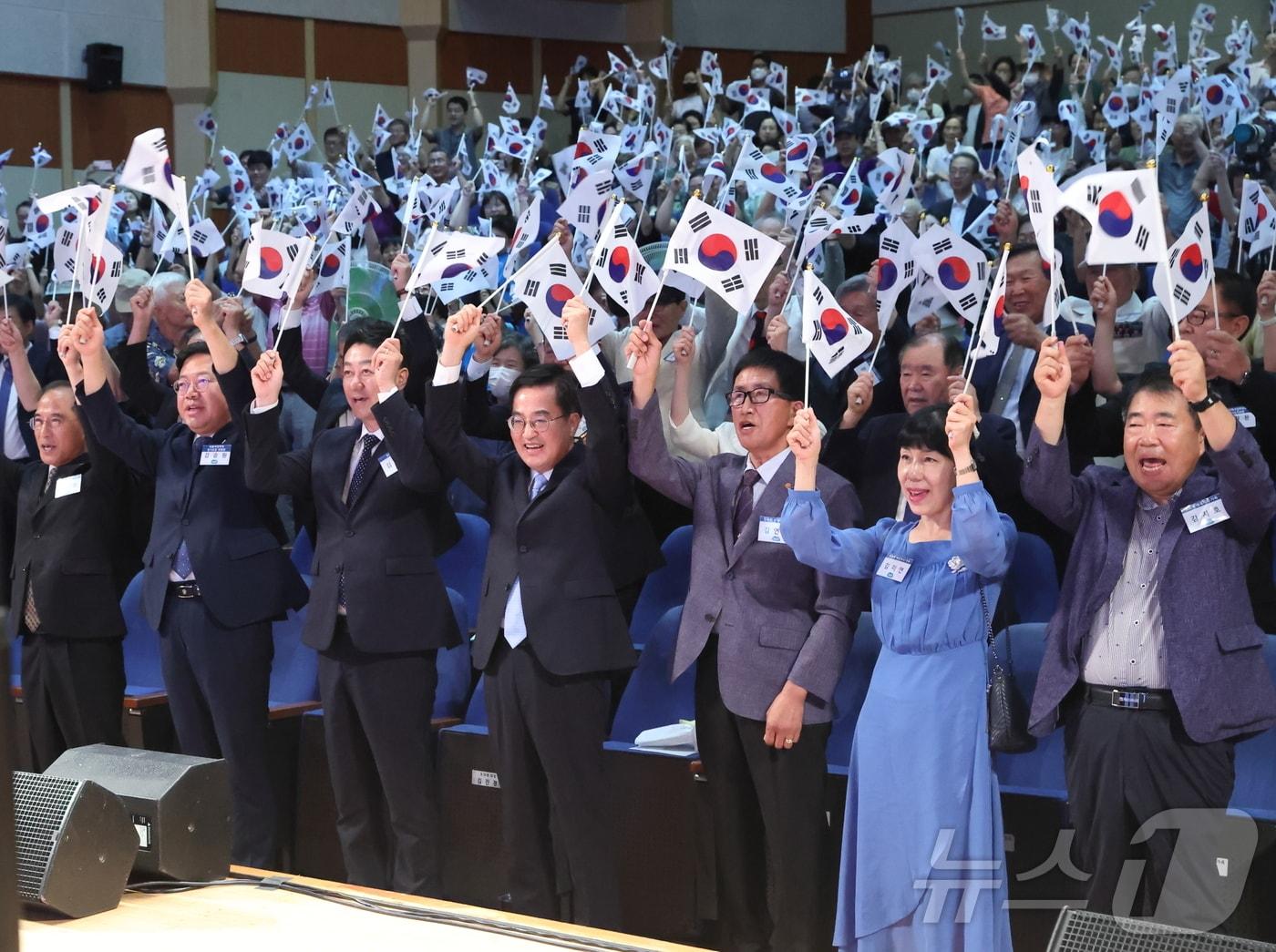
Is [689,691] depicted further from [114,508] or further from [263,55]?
[263,55]

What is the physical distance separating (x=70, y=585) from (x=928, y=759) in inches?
99.6

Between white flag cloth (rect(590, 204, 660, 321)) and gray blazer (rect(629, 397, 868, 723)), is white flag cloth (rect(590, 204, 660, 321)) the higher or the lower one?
the higher one

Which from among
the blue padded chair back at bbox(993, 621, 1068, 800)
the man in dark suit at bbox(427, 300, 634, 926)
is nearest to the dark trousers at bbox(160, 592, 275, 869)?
the man in dark suit at bbox(427, 300, 634, 926)

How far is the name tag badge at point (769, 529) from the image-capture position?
3.45m

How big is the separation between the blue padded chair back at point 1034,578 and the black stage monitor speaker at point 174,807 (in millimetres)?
2038

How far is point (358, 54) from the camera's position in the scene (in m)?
13.1

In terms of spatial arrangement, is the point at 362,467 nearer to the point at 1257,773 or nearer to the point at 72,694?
the point at 72,694

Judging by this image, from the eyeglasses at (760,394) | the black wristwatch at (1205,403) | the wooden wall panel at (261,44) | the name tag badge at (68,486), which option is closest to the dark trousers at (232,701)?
the name tag badge at (68,486)

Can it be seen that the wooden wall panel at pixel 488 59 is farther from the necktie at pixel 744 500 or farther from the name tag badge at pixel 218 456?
the necktie at pixel 744 500

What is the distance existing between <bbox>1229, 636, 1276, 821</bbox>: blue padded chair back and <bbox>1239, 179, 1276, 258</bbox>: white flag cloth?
2149mm

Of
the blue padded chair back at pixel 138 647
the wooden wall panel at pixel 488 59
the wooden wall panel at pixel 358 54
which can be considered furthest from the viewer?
the wooden wall panel at pixel 488 59

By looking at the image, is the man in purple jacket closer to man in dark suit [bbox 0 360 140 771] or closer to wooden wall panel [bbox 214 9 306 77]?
man in dark suit [bbox 0 360 140 771]

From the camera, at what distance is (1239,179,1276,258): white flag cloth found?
505cm

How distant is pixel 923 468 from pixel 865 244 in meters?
3.42
